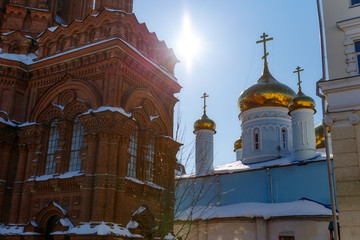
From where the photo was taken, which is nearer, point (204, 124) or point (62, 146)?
point (62, 146)

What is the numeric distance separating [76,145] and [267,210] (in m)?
9.26

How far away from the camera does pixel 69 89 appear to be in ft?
51.1

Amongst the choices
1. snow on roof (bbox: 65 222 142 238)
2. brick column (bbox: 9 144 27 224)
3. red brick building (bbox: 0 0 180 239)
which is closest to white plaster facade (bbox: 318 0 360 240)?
red brick building (bbox: 0 0 180 239)

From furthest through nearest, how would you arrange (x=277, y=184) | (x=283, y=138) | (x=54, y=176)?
1. (x=283, y=138)
2. (x=277, y=184)
3. (x=54, y=176)

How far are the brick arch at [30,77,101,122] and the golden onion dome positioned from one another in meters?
13.4

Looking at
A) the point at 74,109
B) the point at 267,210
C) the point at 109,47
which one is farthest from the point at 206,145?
the point at 109,47

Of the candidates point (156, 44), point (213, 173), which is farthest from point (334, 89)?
point (213, 173)

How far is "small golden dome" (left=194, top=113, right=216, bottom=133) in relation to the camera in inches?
1067

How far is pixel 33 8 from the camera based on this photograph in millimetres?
18719

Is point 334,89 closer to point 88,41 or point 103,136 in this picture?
point 103,136

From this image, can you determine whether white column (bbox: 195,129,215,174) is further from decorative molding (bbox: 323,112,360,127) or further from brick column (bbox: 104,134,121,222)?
decorative molding (bbox: 323,112,360,127)

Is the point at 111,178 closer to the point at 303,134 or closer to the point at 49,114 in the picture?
the point at 49,114

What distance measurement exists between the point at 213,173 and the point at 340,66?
13.9m

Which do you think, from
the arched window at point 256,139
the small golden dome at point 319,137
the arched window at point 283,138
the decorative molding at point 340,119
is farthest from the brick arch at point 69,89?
the small golden dome at point 319,137
